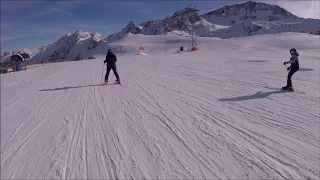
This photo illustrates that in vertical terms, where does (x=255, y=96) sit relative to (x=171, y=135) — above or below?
above

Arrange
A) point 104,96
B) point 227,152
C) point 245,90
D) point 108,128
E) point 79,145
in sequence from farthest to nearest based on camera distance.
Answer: point 104,96
point 245,90
point 108,128
point 79,145
point 227,152

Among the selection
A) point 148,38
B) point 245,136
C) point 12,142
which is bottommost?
point 12,142

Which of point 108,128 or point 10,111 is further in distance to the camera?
point 10,111

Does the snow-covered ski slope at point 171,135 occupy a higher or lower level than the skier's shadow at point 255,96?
lower

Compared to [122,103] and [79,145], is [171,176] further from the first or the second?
[122,103]

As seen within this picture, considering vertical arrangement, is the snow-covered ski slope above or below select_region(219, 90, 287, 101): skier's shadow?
below

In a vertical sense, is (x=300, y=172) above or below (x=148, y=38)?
below

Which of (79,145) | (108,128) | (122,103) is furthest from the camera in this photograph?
(122,103)

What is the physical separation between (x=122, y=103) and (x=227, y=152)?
5.01 m

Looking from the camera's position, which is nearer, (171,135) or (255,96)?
(171,135)

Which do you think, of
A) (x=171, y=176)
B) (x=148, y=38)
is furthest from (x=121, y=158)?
(x=148, y=38)

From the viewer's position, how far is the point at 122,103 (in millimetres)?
9312

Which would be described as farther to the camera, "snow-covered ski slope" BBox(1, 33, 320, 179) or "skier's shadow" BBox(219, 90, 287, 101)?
"skier's shadow" BBox(219, 90, 287, 101)

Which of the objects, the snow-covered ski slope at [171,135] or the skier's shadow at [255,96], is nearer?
the snow-covered ski slope at [171,135]
